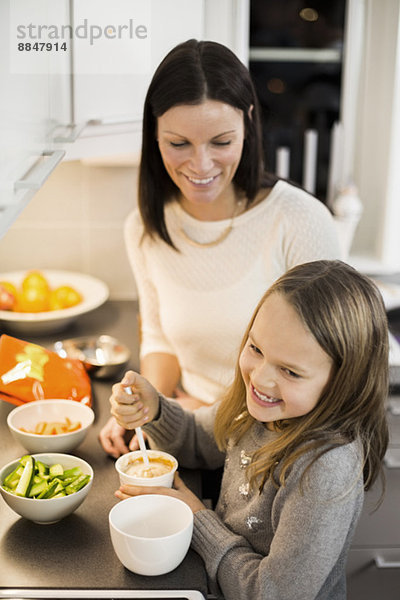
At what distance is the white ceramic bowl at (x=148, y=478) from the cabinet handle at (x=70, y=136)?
1.65 feet

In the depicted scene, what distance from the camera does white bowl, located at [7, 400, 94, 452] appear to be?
1.21 m

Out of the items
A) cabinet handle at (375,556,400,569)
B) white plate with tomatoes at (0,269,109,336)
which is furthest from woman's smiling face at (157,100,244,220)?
cabinet handle at (375,556,400,569)

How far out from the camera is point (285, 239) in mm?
1428

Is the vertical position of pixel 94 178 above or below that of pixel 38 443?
above

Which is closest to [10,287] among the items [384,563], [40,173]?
[40,173]

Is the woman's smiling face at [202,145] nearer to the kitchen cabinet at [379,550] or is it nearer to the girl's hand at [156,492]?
the girl's hand at [156,492]

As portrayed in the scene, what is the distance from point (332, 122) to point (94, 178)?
77 cm

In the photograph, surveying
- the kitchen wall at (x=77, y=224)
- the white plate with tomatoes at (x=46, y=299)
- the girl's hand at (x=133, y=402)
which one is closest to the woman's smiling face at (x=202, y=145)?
the girl's hand at (x=133, y=402)

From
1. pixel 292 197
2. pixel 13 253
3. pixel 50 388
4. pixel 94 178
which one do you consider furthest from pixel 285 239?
pixel 13 253

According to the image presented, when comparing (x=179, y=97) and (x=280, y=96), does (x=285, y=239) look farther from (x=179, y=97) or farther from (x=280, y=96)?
(x=280, y=96)

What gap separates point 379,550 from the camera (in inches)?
74.2

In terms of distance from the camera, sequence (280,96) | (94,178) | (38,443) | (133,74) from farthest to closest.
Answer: (280,96) < (94,178) < (133,74) < (38,443)

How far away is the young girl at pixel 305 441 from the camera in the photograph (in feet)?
3.14

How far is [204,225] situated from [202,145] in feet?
0.85
